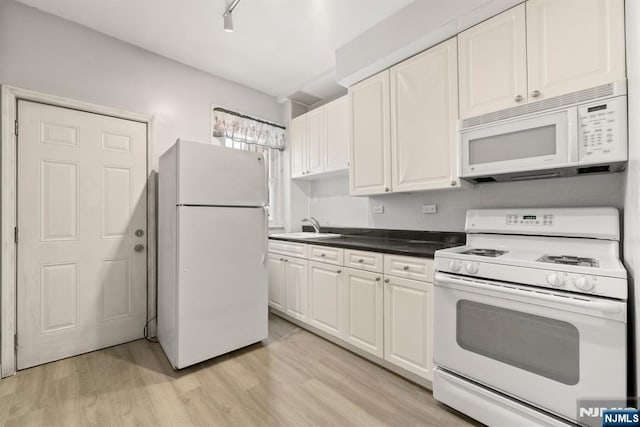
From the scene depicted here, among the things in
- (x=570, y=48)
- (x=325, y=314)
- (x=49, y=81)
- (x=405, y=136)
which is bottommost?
(x=325, y=314)

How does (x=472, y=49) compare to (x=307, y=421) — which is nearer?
(x=307, y=421)

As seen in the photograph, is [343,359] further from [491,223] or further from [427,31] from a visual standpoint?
[427,31]

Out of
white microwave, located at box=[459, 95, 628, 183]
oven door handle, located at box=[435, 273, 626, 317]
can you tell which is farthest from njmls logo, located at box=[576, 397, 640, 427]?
white microwave, located at box=[459, 95, 628, 183]

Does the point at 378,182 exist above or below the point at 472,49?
below

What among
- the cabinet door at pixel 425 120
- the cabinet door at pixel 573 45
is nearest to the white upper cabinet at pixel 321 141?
the cabinet door at pixel 425 120

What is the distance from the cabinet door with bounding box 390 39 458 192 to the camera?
1.98 metres

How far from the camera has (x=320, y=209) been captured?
3703mm

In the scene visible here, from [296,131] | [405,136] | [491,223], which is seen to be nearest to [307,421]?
[491,223]

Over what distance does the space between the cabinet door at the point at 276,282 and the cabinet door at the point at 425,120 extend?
149 centimetres

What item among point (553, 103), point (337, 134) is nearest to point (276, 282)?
point (337, 134)

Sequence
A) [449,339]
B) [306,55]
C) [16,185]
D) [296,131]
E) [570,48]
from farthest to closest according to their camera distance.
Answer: [296,131] → [306,55] → [16,185] → [449,339] → [570,48]

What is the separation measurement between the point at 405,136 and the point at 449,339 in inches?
58.4

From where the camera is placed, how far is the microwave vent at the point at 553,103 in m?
1.36

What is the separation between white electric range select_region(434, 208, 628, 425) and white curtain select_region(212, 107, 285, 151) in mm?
2613
